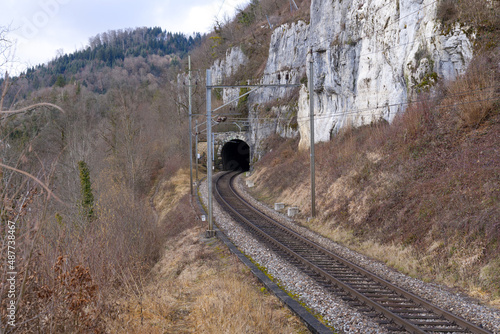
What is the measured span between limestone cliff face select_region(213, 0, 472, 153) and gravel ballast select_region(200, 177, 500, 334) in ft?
30.2

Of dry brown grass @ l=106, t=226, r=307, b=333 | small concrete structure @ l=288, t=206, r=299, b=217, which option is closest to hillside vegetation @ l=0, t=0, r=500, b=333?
dry brown grass @ l=106, t=226, r=307, b=333

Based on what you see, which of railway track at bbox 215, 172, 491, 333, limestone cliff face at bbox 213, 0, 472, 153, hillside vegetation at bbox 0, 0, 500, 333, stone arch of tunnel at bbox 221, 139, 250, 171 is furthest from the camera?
stone arch of tunnel at bbox 221, 139, 250, 171

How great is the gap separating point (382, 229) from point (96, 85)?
115857 mm

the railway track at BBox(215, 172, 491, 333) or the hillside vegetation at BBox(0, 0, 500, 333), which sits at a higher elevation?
the hillside vegetation at BBox(0, 0, 500, 333)

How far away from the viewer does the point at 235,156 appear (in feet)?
181

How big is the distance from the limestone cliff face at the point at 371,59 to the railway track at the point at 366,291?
9.44 m

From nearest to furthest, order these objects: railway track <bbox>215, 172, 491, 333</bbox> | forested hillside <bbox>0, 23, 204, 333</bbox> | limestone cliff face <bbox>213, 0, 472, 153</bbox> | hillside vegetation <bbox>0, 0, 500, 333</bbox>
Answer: forested hillside <bbox>0, 23, 204, 333</bbox>, hillside vegetation <bbox>0, 0, 500, 333</bbox>, railway track <bbox>215, 172, 491, 333</bbox>, limestone cliff face <bbox>213, 0, 472, 153</bbox>

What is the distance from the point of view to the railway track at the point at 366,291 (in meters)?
6.09

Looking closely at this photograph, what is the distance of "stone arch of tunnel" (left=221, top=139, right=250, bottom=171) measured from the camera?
51.1 meters

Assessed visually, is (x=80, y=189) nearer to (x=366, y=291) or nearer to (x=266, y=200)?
(x=266, y=200)

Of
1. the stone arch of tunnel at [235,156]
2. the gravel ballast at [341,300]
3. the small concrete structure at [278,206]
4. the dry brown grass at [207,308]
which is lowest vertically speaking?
the small concrete structure at [278,206]

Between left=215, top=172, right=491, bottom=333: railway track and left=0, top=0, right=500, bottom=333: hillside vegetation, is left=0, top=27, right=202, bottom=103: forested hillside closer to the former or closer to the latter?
left=0, top=0, right=500, bottom=333: hillside vegetation

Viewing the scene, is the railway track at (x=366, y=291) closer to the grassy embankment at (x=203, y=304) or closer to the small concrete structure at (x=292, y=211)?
the grassy embankment at (x=203, y=304)

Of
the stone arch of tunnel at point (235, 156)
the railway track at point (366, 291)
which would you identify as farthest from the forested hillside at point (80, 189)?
the stone arch of tunnel at point (235, 156)
